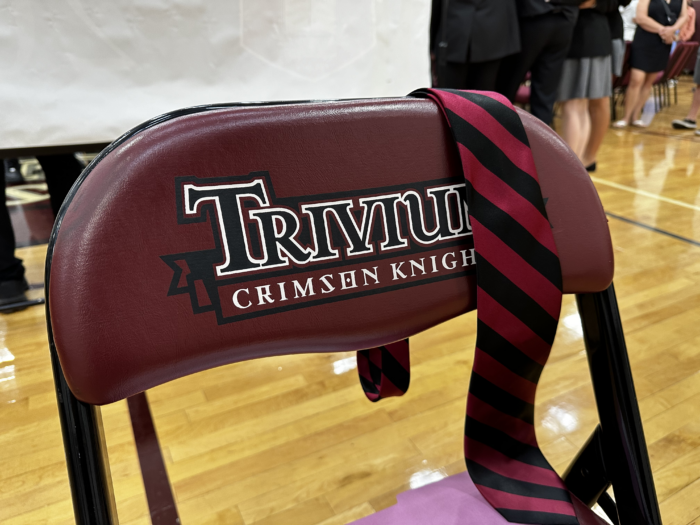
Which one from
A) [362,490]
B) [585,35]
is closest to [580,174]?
[362,490]

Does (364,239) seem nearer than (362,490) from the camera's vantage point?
Yes

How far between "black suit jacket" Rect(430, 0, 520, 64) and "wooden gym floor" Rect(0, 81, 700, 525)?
1.06 meters

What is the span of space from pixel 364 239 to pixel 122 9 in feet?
3.27

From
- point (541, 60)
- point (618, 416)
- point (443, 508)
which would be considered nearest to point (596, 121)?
point (541, 60)

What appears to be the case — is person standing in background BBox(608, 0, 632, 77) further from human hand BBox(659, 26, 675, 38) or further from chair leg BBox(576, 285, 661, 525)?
chair leg BBox(576, 285, 661, 525)

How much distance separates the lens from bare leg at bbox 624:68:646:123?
15.7 feet

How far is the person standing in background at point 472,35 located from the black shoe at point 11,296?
5.87 feet

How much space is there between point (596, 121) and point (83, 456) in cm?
318

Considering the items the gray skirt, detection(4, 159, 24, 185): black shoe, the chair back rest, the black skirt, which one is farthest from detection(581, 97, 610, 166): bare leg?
detection(4, 159, 24, 185): black shoe

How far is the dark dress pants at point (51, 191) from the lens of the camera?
1681 millimetres

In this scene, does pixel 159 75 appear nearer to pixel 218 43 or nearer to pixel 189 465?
pixel 218 43

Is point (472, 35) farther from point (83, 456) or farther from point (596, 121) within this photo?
point (83, 456)

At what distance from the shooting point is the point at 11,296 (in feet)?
5.68

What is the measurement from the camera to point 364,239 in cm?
44
